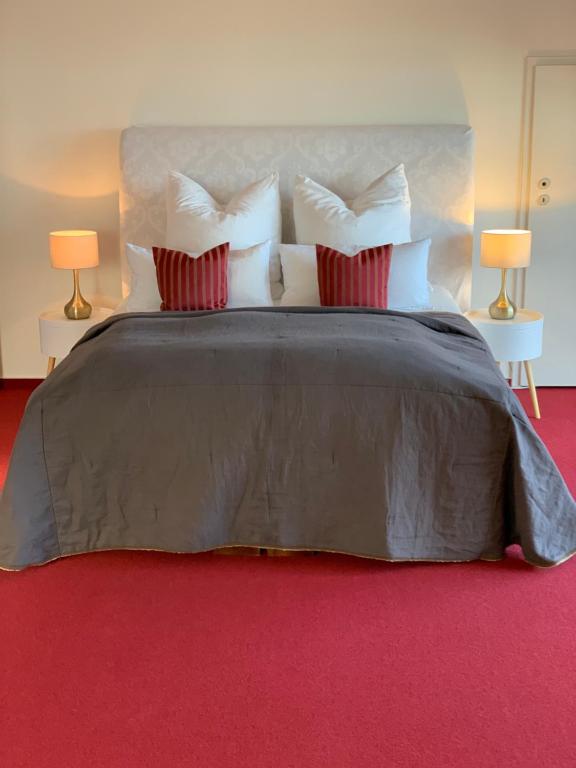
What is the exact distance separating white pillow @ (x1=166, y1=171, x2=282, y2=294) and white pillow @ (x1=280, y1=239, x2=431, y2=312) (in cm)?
22

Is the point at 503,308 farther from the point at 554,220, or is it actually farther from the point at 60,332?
the point at 60,332

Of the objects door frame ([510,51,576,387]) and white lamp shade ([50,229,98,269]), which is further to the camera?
door frame ([510,51,576,387])

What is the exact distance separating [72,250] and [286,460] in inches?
79.6

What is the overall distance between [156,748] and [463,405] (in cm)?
141

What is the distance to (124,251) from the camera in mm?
4723

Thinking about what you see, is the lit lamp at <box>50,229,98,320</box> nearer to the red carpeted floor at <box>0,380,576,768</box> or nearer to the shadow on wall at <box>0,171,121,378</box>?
the shadow on wall at <box>0,171,121,378</box>

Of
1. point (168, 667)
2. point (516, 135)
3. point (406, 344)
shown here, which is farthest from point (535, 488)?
point (516, 135)

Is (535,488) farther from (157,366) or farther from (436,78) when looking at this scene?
(436,78)

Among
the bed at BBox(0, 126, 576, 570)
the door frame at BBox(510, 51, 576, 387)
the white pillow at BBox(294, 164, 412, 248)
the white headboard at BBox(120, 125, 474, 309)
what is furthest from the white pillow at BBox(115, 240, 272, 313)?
the door frame at BBox(510, 51, 576, 387)

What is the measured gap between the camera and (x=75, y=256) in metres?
4.43

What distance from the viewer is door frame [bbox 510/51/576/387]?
4.55m

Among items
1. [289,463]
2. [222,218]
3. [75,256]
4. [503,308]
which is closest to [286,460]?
[289,463]

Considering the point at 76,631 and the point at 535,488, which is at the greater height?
the point at 535,488

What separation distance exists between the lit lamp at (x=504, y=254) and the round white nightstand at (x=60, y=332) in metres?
1.90
